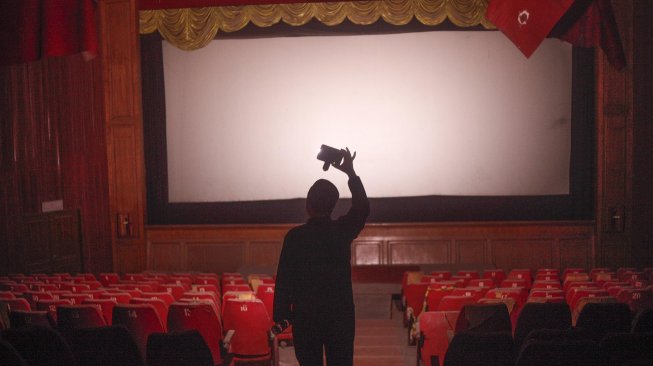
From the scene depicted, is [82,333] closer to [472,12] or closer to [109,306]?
[109,306]

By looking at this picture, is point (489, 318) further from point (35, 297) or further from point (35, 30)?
point (35, 30)

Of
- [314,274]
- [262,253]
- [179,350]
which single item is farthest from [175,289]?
[262,253]

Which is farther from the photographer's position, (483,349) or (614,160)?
(614,160)

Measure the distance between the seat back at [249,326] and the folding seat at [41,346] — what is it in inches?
74.9

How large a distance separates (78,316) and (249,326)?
1341 mm

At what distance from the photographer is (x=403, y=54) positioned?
12445 mm

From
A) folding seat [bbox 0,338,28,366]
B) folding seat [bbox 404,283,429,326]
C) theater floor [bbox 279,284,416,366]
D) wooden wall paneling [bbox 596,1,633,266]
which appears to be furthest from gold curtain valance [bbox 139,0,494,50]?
folding seat [bbox 0,338,28,366]

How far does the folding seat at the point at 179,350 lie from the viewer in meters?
3.78

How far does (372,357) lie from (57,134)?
22.7ft

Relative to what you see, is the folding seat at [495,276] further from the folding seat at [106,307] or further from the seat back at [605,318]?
the folding seat at [106,307]

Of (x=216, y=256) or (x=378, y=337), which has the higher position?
(x=216, y=256)

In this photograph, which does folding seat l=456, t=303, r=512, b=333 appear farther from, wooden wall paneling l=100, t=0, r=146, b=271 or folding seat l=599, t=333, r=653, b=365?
wooden wall paneling l=100, t=0, r=146, b=271

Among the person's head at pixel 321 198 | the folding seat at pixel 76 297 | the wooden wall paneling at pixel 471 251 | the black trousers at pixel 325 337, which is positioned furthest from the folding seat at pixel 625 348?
the wooden wall paneling at pixel 471 251

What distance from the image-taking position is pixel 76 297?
19.8 ft
